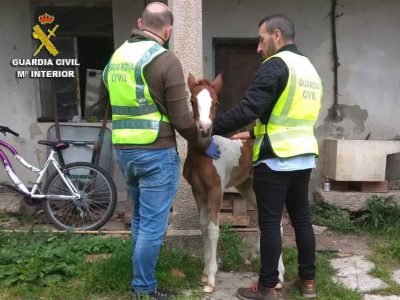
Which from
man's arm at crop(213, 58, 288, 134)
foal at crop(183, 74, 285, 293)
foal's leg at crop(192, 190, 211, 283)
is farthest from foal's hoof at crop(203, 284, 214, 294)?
man's arm at crop(213, 58, 288, 134)

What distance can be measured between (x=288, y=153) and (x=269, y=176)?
0.22 m

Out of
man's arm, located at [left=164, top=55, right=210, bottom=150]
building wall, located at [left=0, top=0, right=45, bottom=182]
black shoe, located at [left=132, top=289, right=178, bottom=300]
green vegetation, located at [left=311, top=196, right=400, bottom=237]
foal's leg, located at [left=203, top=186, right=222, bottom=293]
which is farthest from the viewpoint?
building wall, located at [left=0, top=0, right=45, bottom=182]

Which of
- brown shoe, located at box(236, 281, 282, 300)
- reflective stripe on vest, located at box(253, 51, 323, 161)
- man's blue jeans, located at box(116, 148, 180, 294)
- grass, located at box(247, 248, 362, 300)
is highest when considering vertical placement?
reflective stripe on vest, located at box(253, 51, 323, 161)

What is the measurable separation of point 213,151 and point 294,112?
32.9 inches

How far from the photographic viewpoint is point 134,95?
11.3 ft

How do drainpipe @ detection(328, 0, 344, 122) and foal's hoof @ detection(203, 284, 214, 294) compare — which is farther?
drainpipe @ detection(328, 0, 344, 122)

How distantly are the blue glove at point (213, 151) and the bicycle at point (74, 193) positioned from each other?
83.6 inches

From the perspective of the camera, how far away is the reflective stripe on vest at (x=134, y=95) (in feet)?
11.2

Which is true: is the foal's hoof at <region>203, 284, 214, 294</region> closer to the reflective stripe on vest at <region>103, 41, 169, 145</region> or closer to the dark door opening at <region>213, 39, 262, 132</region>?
the reflective stripe on vest at <region>103, 41, 169, 145</region>

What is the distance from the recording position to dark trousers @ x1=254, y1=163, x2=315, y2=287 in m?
3.65

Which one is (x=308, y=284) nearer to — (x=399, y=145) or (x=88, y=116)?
(x=399, y=145)

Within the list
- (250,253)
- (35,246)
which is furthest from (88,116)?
(250,253)

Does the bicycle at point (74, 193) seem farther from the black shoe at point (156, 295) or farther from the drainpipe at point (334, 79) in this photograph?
the drainpipe at point (334, 79)

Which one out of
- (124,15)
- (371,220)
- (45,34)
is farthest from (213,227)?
(45,34)
